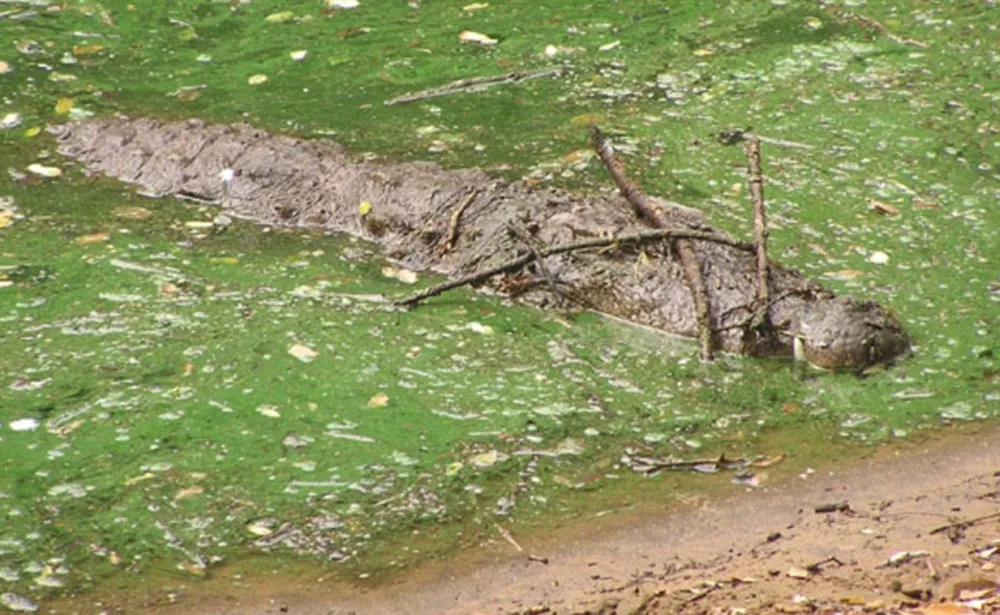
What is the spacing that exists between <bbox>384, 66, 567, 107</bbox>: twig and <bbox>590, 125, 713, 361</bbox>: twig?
4.47 feet

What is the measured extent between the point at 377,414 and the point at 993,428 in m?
1.77

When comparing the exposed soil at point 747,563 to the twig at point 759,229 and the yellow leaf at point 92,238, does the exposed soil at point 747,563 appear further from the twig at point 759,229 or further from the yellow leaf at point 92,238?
the yellow leaf at point 92,238

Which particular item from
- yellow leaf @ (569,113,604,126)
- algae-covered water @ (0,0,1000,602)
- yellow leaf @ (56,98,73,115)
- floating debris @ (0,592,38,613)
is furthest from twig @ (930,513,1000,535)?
yellow leaf @ (56,98,73,115)

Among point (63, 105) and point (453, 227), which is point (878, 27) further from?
point (63, 105)

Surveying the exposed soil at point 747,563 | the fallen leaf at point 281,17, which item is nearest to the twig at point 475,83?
the fallen leaf at point 281,17

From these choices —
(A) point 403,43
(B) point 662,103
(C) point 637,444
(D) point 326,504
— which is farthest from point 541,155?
(D) point 326,504

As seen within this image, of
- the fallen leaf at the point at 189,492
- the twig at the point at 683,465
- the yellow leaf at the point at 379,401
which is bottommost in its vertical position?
the twig at the point at 683,465

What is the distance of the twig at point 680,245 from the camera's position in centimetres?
Answer: 449

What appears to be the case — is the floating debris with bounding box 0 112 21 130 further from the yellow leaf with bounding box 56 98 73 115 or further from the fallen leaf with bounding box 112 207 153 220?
the fallen leaf with bounding box 112 207 153 220

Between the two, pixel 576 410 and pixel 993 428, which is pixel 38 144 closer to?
pixel 576 410

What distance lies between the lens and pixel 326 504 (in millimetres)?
3869

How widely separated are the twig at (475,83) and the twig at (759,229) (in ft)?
5.87

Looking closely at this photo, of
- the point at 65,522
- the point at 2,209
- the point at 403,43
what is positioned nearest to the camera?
the point at 65,522

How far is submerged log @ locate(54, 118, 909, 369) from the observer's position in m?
4.50
